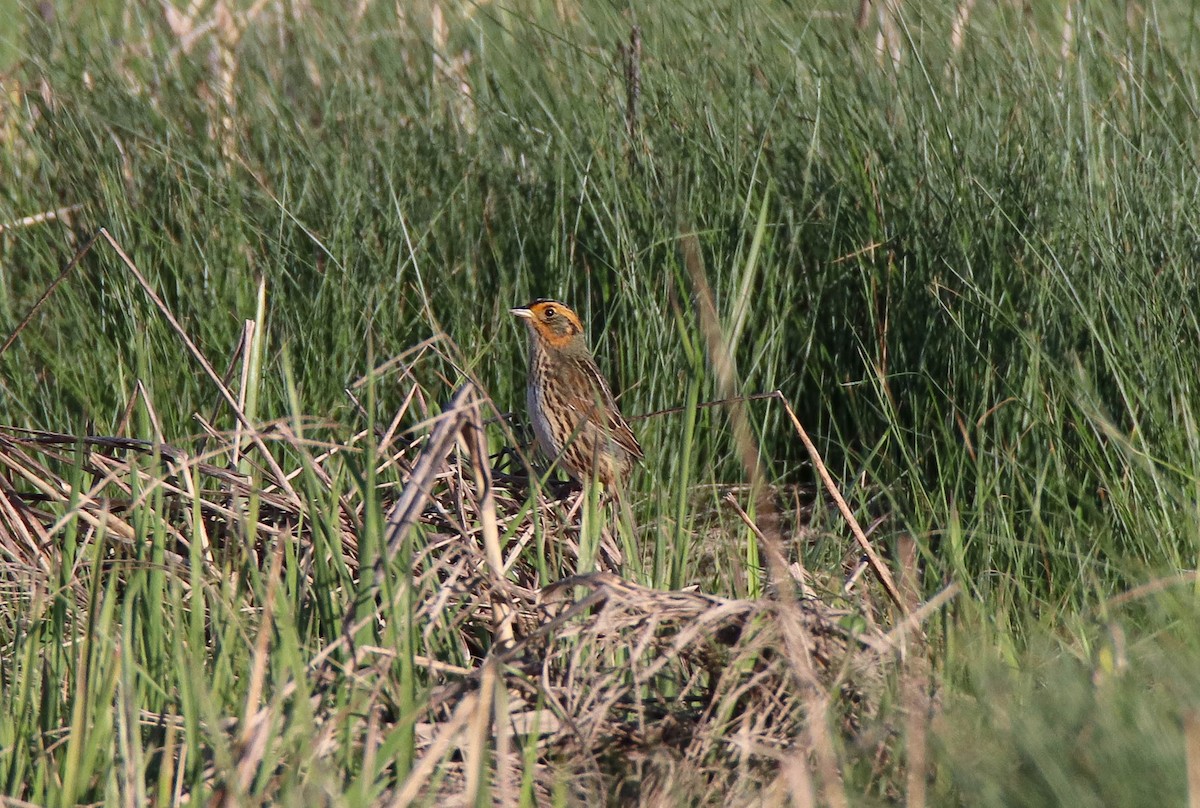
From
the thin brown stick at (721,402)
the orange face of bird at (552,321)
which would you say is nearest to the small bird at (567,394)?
the orange face of bird at (552,321)

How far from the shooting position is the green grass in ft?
11.6

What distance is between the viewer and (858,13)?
5.36 meters

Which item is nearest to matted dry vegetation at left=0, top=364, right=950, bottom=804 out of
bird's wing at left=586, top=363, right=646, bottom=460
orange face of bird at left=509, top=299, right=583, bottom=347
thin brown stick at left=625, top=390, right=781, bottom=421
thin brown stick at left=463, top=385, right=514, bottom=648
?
thin brown stick at left=463, top=385, right=514, bottom=648

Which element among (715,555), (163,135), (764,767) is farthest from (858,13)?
(764,767)

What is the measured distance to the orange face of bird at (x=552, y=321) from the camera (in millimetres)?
4883

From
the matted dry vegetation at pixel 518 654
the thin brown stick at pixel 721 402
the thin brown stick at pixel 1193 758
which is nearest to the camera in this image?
the thin brown stick at pixel 1193 758

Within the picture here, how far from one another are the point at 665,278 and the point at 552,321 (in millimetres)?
411

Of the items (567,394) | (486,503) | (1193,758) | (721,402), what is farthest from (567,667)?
(567,394)

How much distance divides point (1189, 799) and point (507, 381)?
11.2 ft

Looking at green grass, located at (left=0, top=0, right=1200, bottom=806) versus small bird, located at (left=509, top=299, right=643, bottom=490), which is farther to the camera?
small bird, located at (left=509, top=299, right=643, bottom=490)

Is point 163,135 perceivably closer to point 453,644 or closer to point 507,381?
point 507,381

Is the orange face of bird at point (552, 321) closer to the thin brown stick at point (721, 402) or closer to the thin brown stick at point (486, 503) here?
the thin brown stick at point (721, 402)

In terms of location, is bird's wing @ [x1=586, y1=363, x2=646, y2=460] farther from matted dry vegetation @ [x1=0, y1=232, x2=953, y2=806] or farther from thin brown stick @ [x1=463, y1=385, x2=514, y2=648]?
thin brown stick @ [x1=463, y1=385, x2=514, y2=648]

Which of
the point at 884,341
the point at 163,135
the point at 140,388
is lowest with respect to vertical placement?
the point at 884,341
